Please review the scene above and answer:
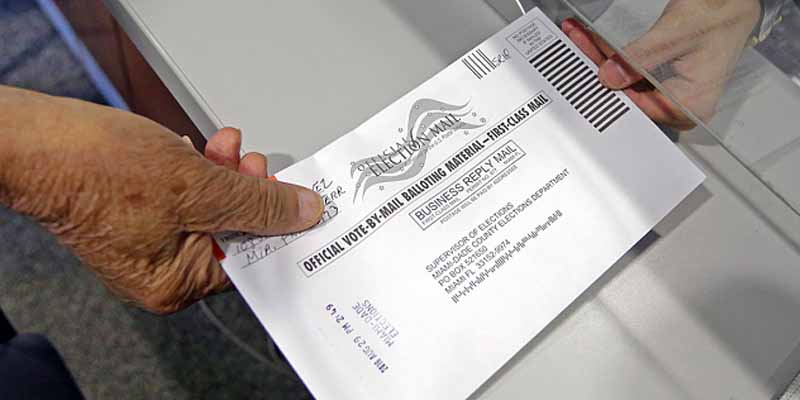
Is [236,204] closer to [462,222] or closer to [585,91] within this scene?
[462,222]

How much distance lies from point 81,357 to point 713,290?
94cm

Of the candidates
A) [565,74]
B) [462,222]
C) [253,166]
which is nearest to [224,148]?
[253,166]

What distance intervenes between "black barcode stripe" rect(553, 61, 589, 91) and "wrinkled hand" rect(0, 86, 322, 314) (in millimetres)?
234

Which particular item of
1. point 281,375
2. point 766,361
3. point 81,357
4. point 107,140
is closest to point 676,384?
point 766,361

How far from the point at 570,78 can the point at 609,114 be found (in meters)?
0.05

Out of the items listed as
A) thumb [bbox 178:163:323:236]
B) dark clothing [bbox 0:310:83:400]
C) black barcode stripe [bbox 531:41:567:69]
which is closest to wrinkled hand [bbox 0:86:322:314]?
thumb [bbox 178:163:323:236]

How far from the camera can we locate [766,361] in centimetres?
48

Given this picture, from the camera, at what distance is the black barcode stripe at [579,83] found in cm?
54

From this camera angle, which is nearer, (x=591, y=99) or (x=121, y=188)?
(x=121, y=188)

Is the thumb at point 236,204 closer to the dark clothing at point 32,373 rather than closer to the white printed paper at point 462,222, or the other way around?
the white printed paper at point 462,222

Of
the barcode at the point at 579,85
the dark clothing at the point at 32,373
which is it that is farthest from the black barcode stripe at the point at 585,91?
the dark clothing at the point at 32,373

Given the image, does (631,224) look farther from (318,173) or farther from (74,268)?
(74,268)

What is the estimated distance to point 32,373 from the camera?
495 mm

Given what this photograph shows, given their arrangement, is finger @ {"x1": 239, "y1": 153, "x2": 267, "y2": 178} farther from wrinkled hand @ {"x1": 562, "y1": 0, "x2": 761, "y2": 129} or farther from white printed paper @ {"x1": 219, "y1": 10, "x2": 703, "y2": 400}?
wrinkled hand @ {"x1": 562, "y1": 0, "x2": 761, "y2": 129}
